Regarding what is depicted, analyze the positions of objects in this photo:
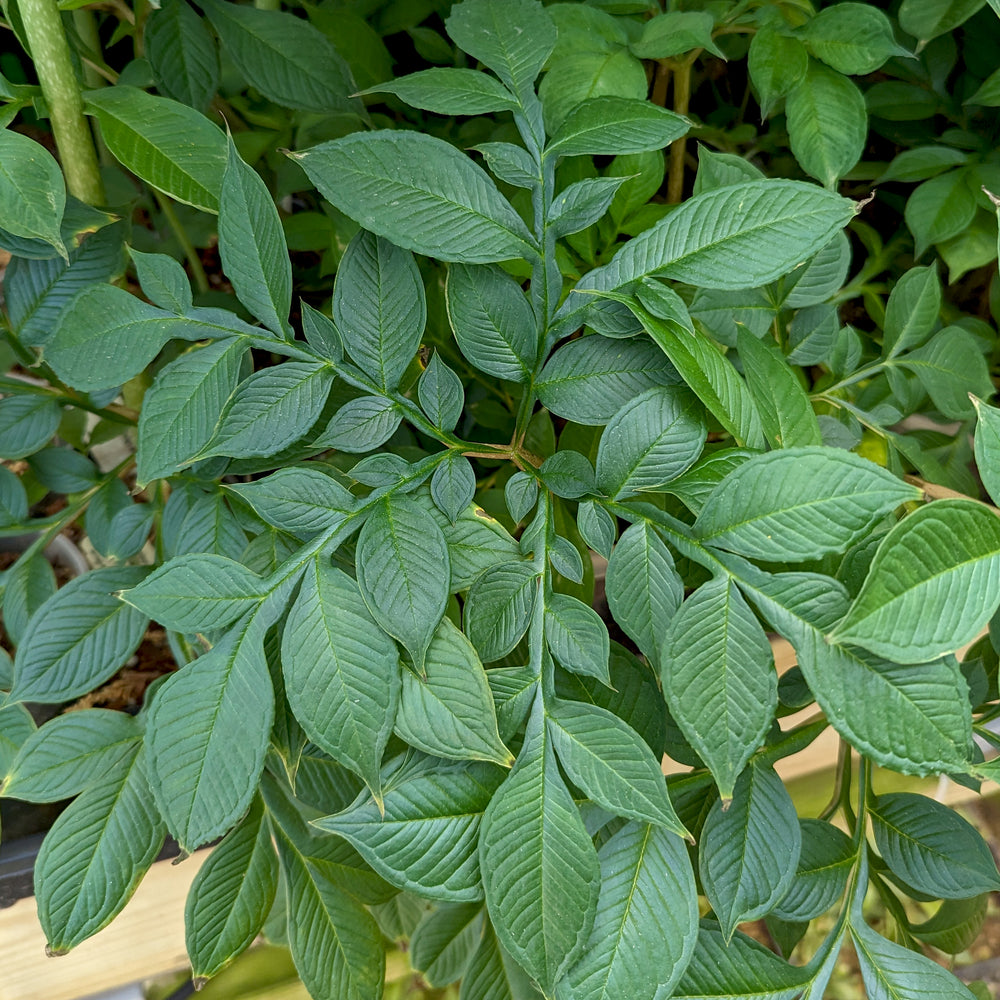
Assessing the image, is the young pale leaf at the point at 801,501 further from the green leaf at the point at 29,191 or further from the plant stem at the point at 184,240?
the plant stem at the point at 184,240

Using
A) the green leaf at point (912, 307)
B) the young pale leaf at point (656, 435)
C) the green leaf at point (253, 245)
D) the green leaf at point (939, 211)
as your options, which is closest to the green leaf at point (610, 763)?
the young pale leaf at point (656, 435)

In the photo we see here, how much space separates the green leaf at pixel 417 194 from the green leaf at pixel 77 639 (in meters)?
0.24

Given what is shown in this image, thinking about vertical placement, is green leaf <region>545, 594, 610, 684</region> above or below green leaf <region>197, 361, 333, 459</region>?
below

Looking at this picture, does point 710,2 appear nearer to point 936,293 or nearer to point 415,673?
point 936,293

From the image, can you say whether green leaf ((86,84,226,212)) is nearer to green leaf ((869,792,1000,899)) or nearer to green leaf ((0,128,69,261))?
green leaf ((0,128,69,261))

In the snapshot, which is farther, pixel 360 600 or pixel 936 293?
pixel 936 293

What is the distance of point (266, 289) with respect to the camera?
0.37m

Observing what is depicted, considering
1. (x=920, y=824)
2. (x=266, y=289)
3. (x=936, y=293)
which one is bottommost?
(x=920, y=824)

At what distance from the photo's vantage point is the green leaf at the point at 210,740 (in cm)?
32

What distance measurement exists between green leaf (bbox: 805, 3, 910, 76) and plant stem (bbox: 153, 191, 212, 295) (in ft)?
1.50

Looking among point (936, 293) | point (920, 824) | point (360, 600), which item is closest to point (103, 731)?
point (360, 600)

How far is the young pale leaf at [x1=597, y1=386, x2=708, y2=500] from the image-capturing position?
35cm

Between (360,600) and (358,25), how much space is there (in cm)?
44

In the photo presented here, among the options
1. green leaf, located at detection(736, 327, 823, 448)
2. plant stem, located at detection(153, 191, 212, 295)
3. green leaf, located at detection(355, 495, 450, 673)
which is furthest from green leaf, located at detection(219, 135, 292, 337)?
plant stem, located at detection(153, 191, 212, 295)
